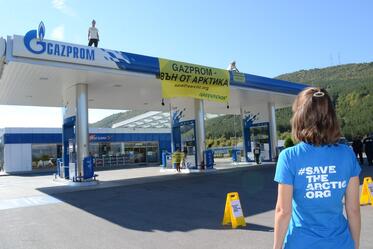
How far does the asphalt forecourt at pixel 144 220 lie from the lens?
6.89m

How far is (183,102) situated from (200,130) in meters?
2.05

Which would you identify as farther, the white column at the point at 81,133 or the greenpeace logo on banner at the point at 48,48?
the white column at the point at 81,133

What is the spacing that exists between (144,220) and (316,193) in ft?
22.7

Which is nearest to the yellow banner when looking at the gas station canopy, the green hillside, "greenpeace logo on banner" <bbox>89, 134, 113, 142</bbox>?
the gas station canopy

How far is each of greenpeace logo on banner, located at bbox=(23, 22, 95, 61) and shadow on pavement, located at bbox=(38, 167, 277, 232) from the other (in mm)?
4920

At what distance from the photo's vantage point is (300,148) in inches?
95.9

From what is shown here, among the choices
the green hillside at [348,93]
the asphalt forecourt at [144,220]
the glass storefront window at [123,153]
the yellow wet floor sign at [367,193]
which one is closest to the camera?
the asphalt forecourt at [144,220]

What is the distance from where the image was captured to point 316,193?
7.93 ft

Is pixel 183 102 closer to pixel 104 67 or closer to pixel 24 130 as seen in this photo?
pixel 104 67

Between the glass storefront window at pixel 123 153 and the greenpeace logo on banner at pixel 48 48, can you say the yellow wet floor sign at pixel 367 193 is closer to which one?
the greenpeace logo on banner at pixel 48 48

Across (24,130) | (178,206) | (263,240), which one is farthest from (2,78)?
(24,130)

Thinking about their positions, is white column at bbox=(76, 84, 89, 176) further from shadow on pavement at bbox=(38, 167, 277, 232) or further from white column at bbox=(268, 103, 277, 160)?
white column at bbox=(268, 103, 277, 160)

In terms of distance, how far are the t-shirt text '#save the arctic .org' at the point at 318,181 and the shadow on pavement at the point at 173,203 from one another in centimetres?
524

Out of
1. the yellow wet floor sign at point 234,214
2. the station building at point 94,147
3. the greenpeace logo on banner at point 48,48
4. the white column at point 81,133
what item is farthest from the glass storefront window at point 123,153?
the yellow wet floor sign at point 234,214
